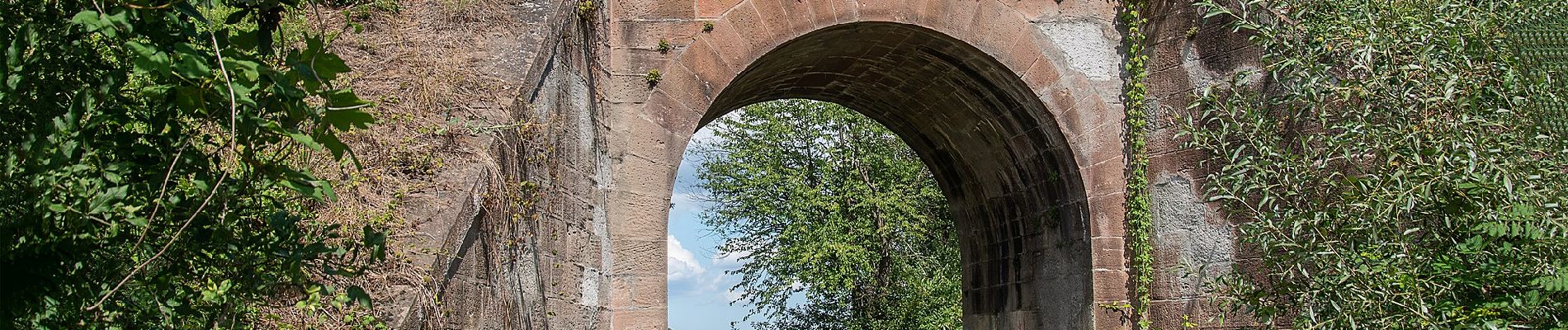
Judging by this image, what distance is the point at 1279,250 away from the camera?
7.68 meters

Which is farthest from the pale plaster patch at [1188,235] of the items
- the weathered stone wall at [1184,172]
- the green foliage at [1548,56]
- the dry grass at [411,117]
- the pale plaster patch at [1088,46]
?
the dry grass at [411,117]

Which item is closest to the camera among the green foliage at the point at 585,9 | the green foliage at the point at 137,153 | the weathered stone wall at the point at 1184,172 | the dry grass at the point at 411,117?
the green foliage at the point at 137,153

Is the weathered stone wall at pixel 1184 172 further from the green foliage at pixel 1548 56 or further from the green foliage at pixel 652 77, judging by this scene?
the green foliage at pixel 652 77

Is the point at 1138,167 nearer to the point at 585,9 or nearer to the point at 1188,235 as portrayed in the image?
the point at 1188,235

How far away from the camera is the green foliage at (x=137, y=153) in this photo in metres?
3.34

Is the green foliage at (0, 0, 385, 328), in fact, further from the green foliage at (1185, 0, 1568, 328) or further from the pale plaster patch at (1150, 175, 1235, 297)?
the pale plaster patch at (1150, 175, 1235, 297)

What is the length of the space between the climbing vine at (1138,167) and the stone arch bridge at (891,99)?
2.5 inches

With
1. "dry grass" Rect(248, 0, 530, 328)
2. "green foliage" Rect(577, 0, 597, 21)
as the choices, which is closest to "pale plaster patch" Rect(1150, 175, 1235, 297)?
"green foliage" Rect(577, 0, 597, 21)

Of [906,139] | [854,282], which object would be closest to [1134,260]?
[906,139]

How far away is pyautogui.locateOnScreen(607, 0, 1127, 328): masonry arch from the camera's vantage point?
7.69 metres

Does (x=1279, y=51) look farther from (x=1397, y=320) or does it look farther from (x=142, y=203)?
(x=142, y=203)

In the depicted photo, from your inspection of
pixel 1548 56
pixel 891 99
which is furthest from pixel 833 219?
pixel 1548 56

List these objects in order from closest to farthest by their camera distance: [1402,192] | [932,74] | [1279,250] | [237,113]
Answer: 1. [237,113]
2. [1402,192]
3. [1279,250]
4. [932,74]

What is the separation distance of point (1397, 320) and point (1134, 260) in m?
1.82
